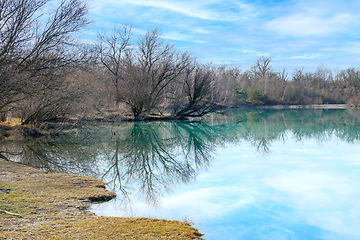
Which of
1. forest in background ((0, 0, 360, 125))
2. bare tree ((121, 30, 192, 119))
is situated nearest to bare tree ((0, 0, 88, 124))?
forest in background ((0, 0, 360, 125))

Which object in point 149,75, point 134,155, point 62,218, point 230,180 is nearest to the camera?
point 62,218

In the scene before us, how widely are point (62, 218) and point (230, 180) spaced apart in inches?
259

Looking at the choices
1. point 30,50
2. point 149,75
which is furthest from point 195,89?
point 30,50

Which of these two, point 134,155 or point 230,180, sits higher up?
point 134,155

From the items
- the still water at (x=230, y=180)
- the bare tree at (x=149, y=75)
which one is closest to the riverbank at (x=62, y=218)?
the still water at (x=230, y=180)

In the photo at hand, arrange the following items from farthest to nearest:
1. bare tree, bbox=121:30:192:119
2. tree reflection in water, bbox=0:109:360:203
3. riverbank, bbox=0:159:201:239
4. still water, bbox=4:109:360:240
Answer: bare tree, bbox=121:30:192:119 < tree reflection in water, bbox=0:109:360:203 < still water, bbox=4:109:360:240 < riverbank, bbox=0:159:201:239

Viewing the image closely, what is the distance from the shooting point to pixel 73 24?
16172 mm

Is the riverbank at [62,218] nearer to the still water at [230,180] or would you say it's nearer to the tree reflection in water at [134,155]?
the still water at [230,180]

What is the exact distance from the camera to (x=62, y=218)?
596cm

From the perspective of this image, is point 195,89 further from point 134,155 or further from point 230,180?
point 230,180

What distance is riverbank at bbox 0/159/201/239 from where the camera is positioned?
514 cm

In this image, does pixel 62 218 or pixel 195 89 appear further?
pixel 195 89

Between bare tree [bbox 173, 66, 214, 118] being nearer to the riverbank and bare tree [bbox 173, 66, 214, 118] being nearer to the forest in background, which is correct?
the forest in background

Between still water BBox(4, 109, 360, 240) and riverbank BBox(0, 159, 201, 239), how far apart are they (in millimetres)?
623
